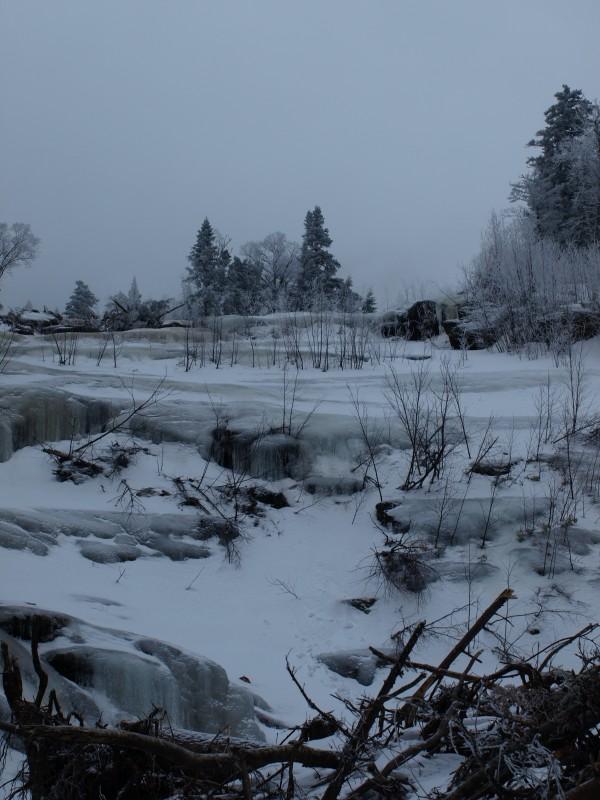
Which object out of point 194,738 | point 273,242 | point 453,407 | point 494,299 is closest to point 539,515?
point 453,407

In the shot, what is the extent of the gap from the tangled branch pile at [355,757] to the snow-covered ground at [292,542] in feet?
5.40

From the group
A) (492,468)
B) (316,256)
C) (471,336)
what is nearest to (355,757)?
(492,468)

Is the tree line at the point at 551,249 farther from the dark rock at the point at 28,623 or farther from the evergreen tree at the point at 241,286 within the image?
the evergreen tree at the point at 241,286

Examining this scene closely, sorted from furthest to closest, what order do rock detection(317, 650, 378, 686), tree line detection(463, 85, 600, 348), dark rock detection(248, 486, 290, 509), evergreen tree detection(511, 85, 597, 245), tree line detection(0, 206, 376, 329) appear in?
tree line detection(0, 206, 376, 329)
evergreen tree detection(511, 85, 597, 245)
tree line detection(463, 85, 600, 348)
dark rock detection(248, 486, 290, 509)
rock detection(317, 650, 378, 686)

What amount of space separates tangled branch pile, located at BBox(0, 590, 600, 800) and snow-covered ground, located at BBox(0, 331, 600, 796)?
1.65 m

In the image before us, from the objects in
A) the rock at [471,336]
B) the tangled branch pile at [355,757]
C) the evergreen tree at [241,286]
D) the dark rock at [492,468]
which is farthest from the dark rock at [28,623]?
the evergreen tree at [241,286]

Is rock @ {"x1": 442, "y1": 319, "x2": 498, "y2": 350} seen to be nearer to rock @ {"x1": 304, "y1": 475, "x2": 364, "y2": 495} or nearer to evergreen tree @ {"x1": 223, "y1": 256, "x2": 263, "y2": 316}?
rock @ {"x1": 304, "y1": 475, "x2": 364, "y2": 495}

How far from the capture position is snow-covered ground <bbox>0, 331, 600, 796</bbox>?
4.70 meters

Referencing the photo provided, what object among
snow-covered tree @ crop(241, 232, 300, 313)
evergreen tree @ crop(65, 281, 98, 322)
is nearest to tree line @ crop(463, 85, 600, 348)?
snow-covered tree @ crop(241, 232, 300, 313)

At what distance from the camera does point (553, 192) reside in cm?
2227

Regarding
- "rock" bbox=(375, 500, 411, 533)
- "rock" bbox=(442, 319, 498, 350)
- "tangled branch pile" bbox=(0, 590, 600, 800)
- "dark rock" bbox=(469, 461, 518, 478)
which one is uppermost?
"rock" bbox=(442, 319, 498, 350)

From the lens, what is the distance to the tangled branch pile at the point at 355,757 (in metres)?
1.27

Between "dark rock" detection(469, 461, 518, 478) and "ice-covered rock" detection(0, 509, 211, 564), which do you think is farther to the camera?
"dark rock" detection(469, 461, 518, 478)

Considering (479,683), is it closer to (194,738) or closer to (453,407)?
(194,738)
